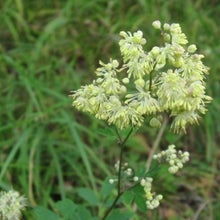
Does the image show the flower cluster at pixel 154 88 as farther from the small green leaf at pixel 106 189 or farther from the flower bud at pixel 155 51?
the small green leaf at pixel 106 189

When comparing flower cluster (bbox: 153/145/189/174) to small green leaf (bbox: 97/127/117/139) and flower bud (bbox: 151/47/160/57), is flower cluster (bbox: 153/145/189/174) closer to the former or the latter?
small green leaf (bbox: 97/127/117/139)

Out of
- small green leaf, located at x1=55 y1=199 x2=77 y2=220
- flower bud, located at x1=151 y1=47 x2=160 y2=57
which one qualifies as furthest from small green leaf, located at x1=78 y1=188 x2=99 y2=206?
flower bud, located at x1=151 y1=47 x2=160 y2=57

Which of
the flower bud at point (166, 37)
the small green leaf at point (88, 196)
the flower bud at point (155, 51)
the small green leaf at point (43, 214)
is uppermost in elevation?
the flower bud at point (166, 37)

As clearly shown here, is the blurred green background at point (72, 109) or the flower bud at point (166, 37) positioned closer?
the flower bud at point (166, 37)

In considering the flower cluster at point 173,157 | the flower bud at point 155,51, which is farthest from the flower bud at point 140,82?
the flower cluster at point 173,157

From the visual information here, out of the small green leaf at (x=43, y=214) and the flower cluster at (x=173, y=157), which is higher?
the flower cluster at (x=173, y=157)

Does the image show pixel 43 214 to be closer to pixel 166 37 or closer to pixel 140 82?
pixel 140 82
